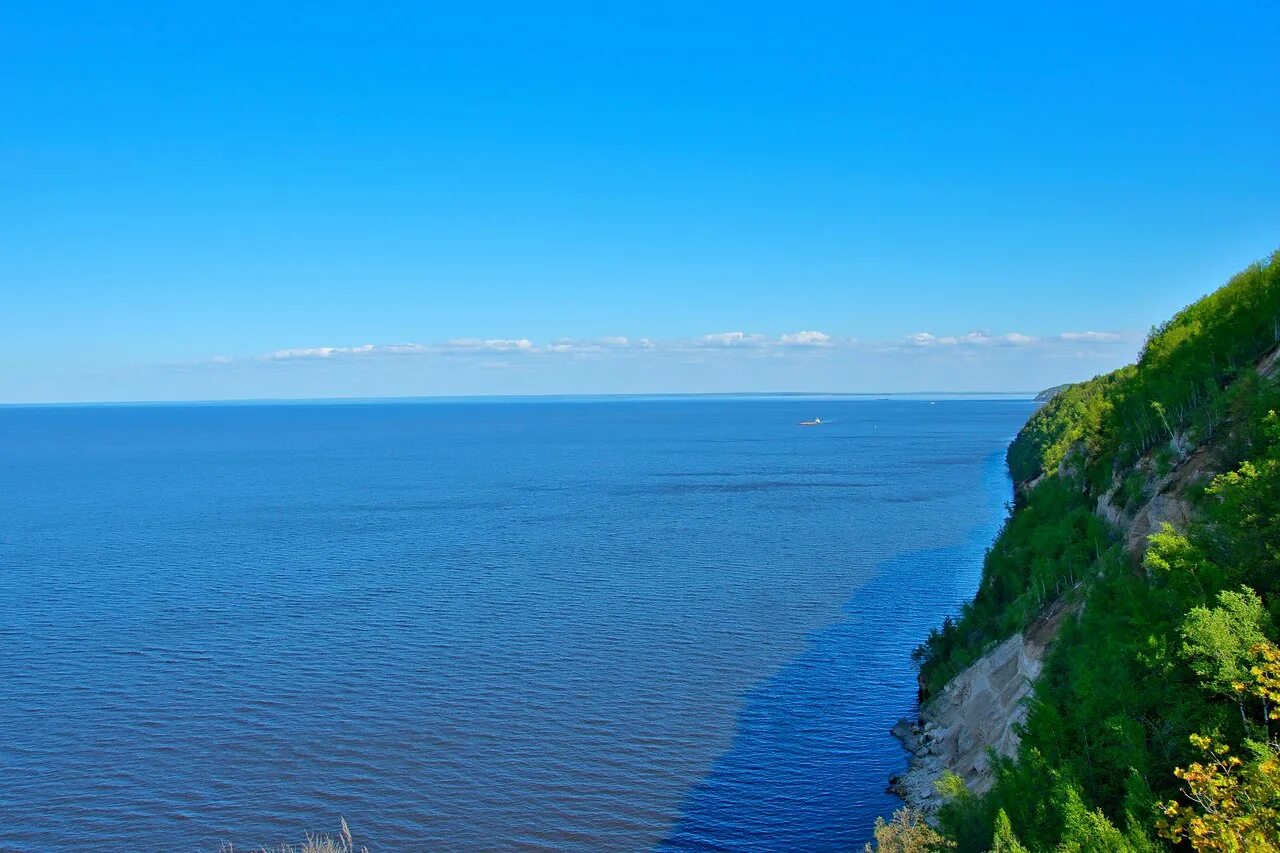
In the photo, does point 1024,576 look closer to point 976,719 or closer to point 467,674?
point 976,719

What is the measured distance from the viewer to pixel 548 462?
184 m

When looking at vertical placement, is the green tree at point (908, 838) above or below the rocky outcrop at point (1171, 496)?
below

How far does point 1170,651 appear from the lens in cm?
2420

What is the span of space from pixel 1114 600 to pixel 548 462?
156030mm

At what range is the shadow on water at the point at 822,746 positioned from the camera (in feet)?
119

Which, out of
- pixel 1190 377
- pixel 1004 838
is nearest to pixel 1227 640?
pixel 1004 838

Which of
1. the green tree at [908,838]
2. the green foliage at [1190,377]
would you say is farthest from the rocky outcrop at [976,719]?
the green foliage at [1190,377]

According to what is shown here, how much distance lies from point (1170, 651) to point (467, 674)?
3773 cm

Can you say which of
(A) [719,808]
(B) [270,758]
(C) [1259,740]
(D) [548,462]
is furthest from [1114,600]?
(D) [548,462]

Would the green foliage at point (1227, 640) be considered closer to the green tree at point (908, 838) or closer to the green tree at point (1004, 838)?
the green tree at point (1004, 838)

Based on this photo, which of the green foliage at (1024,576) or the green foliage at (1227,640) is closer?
the green foliage at (1227,640)

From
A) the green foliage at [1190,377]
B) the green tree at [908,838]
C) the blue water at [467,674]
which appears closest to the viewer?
the green tree at [908,838]

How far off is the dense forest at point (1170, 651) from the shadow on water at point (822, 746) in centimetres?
494

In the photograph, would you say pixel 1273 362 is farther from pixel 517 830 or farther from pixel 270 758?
pixel 270 758
